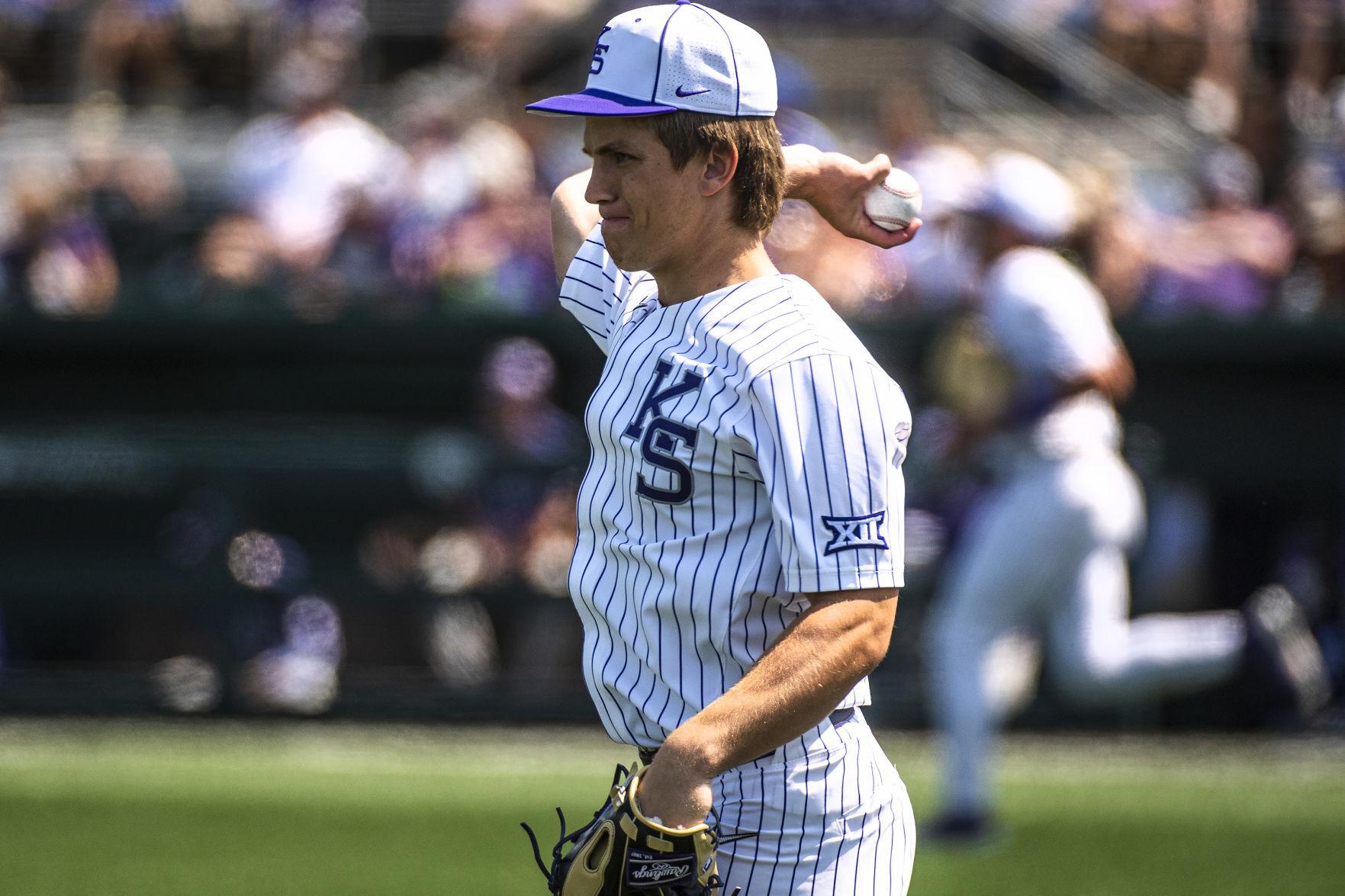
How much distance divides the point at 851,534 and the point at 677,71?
71 centimetres

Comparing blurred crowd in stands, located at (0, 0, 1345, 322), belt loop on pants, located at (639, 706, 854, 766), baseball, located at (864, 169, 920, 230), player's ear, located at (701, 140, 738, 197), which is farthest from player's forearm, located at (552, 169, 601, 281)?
blurred crowd in stands, located at (0, 0, 1345, 322)

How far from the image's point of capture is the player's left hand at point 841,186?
9.84 feet

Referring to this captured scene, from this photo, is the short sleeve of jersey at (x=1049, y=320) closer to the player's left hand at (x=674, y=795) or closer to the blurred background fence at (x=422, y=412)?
the blurred background fence at (x=422, y=412)

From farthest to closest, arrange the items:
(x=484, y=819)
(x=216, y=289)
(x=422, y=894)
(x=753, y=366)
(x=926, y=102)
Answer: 1. (x=926, y=102)
2. (x=216, y=289)
3. (x=484, y=819)
4. (x=422, y=894)
5. (x=753, y=366)

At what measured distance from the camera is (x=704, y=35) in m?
2.63

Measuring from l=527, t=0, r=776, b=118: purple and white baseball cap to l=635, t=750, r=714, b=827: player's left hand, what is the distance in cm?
93

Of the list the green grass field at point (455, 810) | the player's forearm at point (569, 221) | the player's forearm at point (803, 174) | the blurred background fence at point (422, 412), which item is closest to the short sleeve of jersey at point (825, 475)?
the player's forearm at point (803, 174)

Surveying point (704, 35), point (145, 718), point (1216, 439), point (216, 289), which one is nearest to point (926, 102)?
point (1216, 439)

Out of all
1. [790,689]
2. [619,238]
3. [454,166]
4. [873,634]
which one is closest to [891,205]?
[619,238]

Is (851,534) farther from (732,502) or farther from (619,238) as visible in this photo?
(619,238)

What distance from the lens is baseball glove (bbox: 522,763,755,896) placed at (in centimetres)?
243

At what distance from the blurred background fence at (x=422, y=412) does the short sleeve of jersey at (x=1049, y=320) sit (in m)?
1.64

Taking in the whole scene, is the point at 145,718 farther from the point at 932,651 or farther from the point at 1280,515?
the point at 1280,515

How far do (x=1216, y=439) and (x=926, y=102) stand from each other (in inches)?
141
